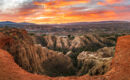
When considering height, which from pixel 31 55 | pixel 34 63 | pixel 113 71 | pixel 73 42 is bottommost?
pixel 73 42

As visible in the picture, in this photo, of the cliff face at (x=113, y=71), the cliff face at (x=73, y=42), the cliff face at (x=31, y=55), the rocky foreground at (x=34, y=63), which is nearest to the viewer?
the cliff face at (x=113, y=71)

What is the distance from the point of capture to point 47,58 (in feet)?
97.9

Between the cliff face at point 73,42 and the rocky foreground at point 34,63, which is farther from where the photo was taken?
the cliff face at point 73,42

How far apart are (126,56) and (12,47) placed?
48.7 feet

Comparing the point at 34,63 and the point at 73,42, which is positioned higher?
the point at 34,63

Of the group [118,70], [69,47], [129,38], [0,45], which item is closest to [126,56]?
[118,70]

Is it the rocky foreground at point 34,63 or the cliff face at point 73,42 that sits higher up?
the rocky foreground at point 34,63

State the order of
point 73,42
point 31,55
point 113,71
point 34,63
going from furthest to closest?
point 73,42, point 31,55, point 34,63, point 113,71

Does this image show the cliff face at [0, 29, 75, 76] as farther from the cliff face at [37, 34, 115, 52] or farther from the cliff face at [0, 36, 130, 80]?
the cliff face at [37, 34, 115, 52]

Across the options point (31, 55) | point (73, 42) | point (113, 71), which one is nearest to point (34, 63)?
point (31, 55)

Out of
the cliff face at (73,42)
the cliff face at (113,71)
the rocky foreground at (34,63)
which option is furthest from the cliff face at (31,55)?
the cliff face at (73,42)

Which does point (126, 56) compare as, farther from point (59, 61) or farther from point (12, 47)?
point (59, 61)

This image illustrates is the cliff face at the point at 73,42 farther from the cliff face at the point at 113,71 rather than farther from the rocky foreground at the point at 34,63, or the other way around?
the cliff face at the point at 113,71

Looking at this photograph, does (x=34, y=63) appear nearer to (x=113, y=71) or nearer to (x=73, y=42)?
(x=113, y=71)
